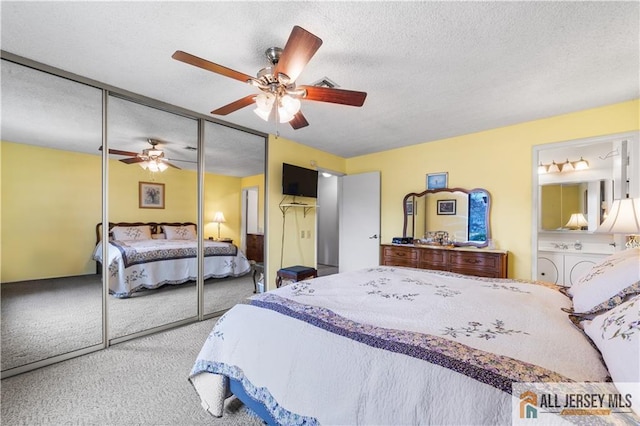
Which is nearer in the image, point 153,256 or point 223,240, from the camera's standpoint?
point 153,256

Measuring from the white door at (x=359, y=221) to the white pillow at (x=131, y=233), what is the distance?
3.24 metres

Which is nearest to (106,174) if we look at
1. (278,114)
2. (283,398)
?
(278,114)

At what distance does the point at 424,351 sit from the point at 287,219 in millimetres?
3445

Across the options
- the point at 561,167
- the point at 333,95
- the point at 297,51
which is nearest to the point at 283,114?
the point at 333,95

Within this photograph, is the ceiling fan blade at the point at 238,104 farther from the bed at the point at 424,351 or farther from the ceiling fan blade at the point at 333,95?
the bed at the point at 424,351

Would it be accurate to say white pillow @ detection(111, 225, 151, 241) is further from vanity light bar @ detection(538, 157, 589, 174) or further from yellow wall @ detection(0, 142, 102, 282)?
vanity light bar @ detection(538, 157, 589, 174)

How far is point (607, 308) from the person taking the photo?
120cm

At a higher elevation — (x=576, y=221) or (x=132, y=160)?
(x=132, y=160)

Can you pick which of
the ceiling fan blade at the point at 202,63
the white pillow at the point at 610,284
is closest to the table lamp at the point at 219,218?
the ceiling fan blade at the point at 202,63

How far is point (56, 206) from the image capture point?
238 centimetres

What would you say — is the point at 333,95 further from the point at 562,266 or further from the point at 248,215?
the point at 562,266

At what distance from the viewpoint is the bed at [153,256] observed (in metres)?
2.64

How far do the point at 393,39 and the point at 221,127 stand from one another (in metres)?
2.38

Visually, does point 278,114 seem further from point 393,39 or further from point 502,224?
point 502,224
